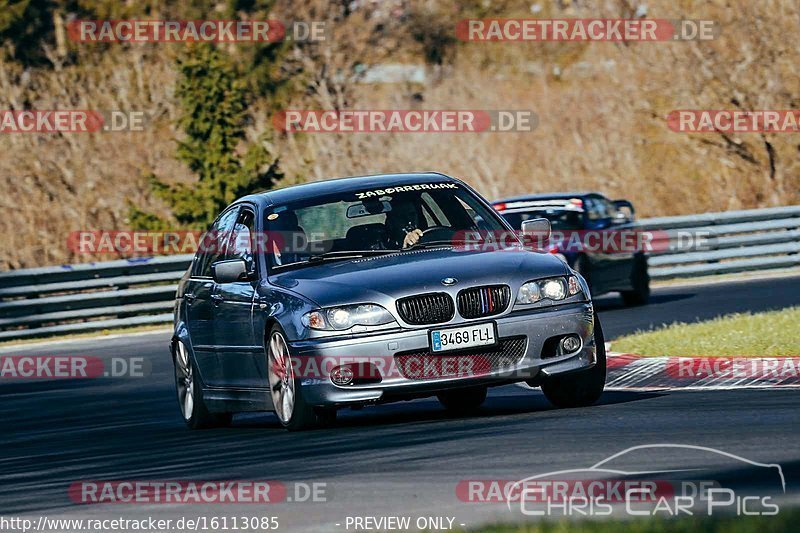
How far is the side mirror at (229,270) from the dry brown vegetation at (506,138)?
20.8 metres

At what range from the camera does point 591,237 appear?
22.8m

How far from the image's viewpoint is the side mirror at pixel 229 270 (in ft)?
Result: 38.4

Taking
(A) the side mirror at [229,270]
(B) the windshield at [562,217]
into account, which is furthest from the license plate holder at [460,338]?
(B) the windshield at [562,217]

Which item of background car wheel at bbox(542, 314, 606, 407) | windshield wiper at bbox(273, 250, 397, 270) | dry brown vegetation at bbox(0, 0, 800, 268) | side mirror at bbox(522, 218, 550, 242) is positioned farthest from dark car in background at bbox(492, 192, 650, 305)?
background car wheel at bbox(542, 314, 606, 407)

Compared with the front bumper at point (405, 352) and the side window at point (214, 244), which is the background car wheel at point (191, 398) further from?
the front bumper at point (405, 352)

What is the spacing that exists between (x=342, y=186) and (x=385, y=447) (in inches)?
114

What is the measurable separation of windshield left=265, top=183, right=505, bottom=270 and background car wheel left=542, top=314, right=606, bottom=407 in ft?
4.07

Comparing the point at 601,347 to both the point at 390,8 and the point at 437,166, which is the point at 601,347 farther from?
the point at 390,8

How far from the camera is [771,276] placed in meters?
28.9

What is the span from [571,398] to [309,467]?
2.62m

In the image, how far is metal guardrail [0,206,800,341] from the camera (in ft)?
89.5

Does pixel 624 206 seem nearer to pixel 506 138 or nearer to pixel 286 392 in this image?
pixel 286 392

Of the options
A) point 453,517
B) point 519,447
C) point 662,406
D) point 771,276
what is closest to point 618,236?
point 771,276

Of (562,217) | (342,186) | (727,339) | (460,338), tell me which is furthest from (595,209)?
(460,338)
